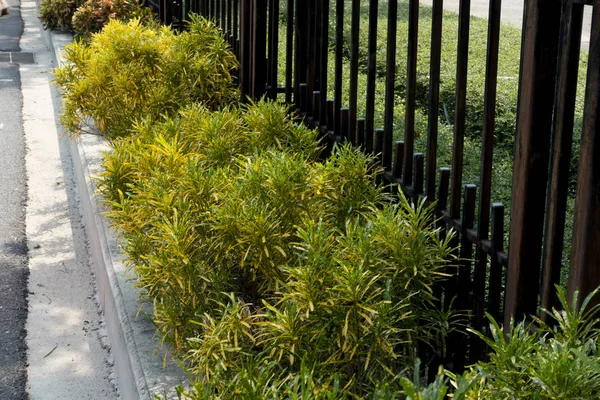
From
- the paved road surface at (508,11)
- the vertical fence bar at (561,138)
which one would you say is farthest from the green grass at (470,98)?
the paved road surface at (508,11)

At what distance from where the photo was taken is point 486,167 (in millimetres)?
3191

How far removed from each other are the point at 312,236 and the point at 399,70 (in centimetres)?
566

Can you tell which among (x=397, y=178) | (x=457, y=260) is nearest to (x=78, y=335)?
(x=397, y=178)

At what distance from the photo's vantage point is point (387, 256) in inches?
126

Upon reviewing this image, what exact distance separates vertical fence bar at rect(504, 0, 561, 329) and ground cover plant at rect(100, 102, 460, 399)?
1.04ft

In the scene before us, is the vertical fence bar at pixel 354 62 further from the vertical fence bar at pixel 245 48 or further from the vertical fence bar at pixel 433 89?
the vertical fence bar at pixel 245 48

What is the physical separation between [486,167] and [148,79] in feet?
11.7

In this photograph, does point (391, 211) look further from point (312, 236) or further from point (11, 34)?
point (11, 34)

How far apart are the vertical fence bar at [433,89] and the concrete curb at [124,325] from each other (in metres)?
1.28

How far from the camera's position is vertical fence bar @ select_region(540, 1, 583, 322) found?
104 inches

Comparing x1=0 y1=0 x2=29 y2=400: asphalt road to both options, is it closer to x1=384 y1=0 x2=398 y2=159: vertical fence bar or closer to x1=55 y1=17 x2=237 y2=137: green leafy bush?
x1=55 y1=17 x2=237 y2=137: green leafy bush

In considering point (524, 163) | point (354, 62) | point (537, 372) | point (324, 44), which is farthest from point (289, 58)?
point (537, 372)

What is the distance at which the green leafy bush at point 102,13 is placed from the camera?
32.4ft

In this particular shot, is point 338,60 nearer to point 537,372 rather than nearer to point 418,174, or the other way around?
point 418,174
